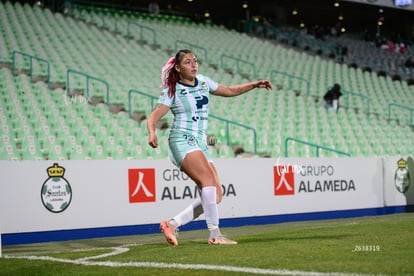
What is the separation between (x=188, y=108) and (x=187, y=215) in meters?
1.17

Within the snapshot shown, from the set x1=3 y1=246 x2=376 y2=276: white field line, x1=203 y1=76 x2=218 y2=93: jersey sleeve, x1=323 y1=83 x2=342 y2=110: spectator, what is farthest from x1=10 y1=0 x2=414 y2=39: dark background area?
x1=3 y1=246 x2=376 y2=276: white field line

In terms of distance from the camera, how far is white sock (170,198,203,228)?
7852mm

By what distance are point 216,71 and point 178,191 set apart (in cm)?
1297

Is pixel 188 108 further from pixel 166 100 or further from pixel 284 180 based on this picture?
pixel 284 180

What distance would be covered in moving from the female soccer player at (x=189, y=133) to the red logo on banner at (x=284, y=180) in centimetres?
Answer: 603

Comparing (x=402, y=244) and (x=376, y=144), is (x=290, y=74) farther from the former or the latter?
(x=402, y=244)

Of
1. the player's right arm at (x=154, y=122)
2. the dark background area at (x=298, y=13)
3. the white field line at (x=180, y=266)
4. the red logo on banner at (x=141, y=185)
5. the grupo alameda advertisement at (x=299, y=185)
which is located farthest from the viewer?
the dark background area at (x=298, y=13)

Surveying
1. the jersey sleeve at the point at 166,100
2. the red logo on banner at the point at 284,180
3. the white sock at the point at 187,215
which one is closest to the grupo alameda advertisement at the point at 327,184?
the red logo on banner at the point at 284,180

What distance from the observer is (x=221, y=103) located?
20500 millimetres

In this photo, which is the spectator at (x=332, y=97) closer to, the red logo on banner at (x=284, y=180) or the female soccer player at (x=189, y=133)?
the red logo on banner at (x=284, y=180)

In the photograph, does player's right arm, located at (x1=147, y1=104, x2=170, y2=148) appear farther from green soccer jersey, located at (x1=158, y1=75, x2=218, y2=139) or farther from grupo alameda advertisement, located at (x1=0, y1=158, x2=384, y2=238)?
grupo alameda advertisement, located at (x1=0, y1=158, x2=384, y2=238)

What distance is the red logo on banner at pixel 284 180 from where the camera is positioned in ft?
45.7

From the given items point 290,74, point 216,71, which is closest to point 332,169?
point 216,71

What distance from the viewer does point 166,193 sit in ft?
40.5
